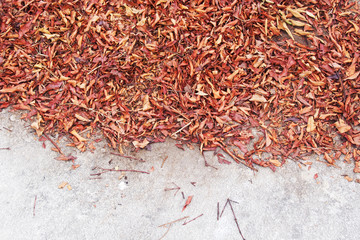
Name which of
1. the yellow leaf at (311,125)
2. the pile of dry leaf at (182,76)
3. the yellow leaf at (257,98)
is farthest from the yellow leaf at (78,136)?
the yellow leaf at (311,125)

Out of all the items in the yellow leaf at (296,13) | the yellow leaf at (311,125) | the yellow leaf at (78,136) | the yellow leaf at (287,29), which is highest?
the yellow leaf at (296,13)

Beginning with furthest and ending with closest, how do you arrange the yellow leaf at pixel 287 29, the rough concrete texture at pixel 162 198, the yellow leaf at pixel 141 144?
the yellow leaf at pixel 287 29 < the yellow leaf at pixel 141 144 < the rough concrete texture at pixel 162 198

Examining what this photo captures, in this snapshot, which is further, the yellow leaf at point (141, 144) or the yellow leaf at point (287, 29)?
the yellow leaf at point (287, 29)

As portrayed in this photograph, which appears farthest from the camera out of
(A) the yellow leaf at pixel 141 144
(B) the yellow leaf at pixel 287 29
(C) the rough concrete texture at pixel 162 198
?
(B) the yellow leaf at pixel 287 29

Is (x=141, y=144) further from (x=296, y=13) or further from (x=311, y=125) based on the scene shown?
(x=296, y=13)

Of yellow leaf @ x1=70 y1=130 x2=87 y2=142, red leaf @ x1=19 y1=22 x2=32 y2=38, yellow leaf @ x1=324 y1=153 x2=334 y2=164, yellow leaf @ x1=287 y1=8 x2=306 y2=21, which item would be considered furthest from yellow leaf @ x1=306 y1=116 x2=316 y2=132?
red leaf @ x1=19 y1=22 x2=32 y2=38

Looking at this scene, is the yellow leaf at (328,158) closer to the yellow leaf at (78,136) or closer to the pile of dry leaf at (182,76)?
the pile of dry leaf at (182,76)

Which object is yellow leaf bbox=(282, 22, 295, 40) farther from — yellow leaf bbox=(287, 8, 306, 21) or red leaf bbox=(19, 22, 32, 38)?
red leaf bbox=(19, 22, 32, 38)

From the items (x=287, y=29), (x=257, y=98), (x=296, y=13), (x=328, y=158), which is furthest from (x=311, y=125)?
(x=296, y=13)
